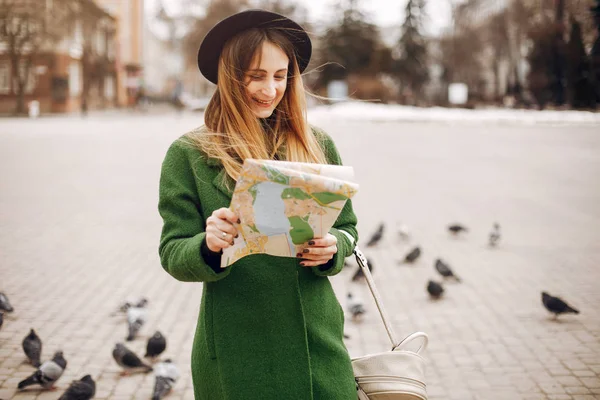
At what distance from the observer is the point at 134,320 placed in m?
5.36

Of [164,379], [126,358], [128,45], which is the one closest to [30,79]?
[128,45]

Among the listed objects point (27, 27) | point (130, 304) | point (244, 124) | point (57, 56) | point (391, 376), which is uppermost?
point (27, 27)

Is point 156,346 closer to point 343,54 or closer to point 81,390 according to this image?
point 81,390

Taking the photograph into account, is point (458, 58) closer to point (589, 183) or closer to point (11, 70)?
point (11, 70)

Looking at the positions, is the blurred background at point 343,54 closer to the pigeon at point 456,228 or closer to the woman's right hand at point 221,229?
the pigeon at point 456,228

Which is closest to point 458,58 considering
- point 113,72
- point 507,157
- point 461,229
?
point 113,72

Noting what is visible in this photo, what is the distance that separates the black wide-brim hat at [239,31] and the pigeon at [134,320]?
3531mm

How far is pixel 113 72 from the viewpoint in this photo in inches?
2510

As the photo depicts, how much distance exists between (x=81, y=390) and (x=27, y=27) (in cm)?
2599

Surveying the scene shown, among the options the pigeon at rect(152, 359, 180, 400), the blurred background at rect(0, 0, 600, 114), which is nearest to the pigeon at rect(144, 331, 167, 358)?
the pigeon at rect(152, 359, 180, 400)

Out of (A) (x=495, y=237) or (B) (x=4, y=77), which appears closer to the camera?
(A) (x=495, y=237)

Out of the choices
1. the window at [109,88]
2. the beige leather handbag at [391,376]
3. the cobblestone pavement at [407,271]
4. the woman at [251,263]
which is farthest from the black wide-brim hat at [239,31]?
the window at [109,88]

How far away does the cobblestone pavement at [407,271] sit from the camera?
4.79 meters

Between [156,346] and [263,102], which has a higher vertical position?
[263,102]
